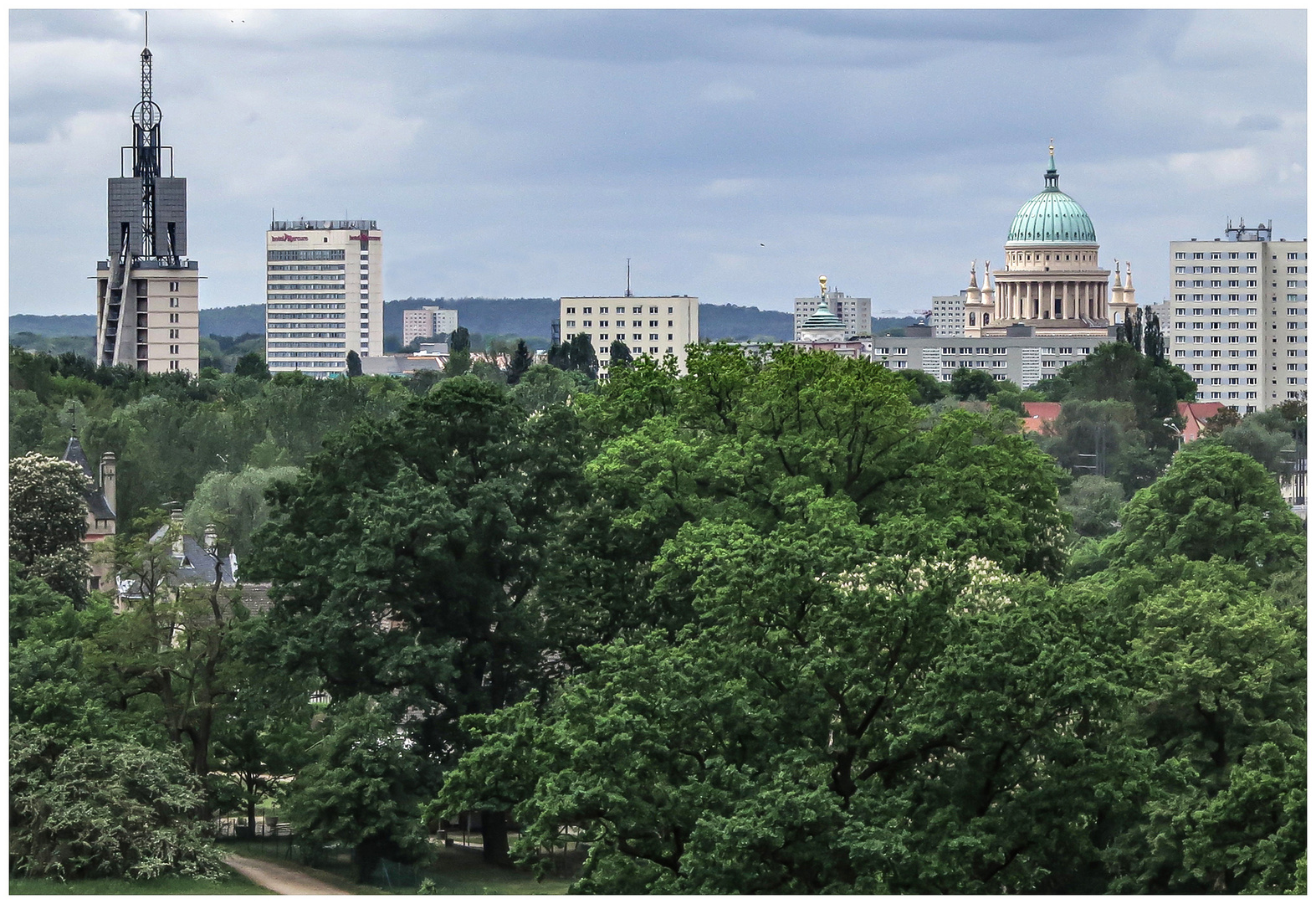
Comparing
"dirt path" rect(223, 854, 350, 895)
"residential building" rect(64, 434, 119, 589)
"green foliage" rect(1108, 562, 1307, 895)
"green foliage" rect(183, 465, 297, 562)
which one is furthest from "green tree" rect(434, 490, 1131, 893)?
"green foliage" rect(183, 465, 297, 562)

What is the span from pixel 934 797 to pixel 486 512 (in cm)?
1918

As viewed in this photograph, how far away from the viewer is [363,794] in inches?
2009

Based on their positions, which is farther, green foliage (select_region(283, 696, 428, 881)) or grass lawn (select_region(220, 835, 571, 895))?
green foliage (select_region(283, 696, 428, 881))

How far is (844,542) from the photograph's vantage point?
145 feet

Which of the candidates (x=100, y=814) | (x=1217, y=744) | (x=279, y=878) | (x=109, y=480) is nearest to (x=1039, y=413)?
(x=109, y=480)

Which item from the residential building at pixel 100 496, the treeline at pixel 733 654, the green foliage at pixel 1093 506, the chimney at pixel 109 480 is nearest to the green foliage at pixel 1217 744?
the treeline at pixel 733 654

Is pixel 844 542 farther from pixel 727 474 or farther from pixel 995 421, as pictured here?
pixel 995 421

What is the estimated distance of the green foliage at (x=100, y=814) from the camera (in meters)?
47.5

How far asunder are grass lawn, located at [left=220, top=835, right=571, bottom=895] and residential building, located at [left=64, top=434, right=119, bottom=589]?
42.0 m

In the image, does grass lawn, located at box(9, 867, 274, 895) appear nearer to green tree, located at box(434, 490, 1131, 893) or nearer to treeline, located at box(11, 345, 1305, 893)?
treeline, located at box(11, 345, 1305, 893)

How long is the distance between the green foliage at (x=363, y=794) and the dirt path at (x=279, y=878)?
90 cm

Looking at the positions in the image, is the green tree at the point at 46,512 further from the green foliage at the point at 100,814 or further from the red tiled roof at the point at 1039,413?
the red tiled roof at the point at 1039,413

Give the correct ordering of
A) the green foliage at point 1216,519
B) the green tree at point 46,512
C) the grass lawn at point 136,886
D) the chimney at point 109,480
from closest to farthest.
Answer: the grass lawn at point 136,886 → the green foliage at point 1216,519 → the green tree at point 46,512 → the chimney at point 109,480

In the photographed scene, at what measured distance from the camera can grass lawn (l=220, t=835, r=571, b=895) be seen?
5006 cm
